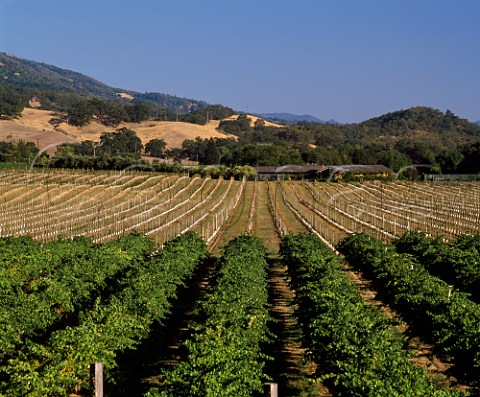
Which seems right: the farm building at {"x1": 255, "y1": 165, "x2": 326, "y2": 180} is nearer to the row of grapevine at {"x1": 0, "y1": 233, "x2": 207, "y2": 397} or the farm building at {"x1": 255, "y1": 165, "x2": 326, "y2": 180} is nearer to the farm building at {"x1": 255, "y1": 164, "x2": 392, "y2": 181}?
the farm building at {"x1": 255, "y1": 164, "x2": 392, "y2": 181}

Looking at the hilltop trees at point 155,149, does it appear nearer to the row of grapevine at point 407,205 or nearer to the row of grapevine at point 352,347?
the row of grapevine at point 407,205

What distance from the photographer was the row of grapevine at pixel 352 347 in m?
12.9

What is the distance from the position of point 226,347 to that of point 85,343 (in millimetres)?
3233

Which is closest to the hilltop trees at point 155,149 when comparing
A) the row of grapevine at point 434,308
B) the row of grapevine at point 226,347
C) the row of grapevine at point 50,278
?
the row of grapevine at point 50,278

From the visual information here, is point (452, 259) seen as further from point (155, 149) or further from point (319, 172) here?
point (155, 149)

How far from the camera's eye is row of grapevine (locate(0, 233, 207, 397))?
1360 cm

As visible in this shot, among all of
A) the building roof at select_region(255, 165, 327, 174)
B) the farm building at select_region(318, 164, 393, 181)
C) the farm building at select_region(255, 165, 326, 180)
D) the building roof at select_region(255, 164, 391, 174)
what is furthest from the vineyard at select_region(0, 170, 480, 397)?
the building roof at select_region(255, 165, 327, 174)

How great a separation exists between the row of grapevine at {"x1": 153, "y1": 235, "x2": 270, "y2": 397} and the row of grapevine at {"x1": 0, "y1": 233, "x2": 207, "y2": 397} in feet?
5.59

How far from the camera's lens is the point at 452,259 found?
2703 centimetres

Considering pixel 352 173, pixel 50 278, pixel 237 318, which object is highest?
pixel 352 173

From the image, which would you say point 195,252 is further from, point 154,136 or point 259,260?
point 154,136

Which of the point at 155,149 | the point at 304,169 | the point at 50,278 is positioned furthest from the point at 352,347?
the point at 155,149

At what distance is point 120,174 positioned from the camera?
3957 inches

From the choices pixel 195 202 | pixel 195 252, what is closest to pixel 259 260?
pixel 195 252
